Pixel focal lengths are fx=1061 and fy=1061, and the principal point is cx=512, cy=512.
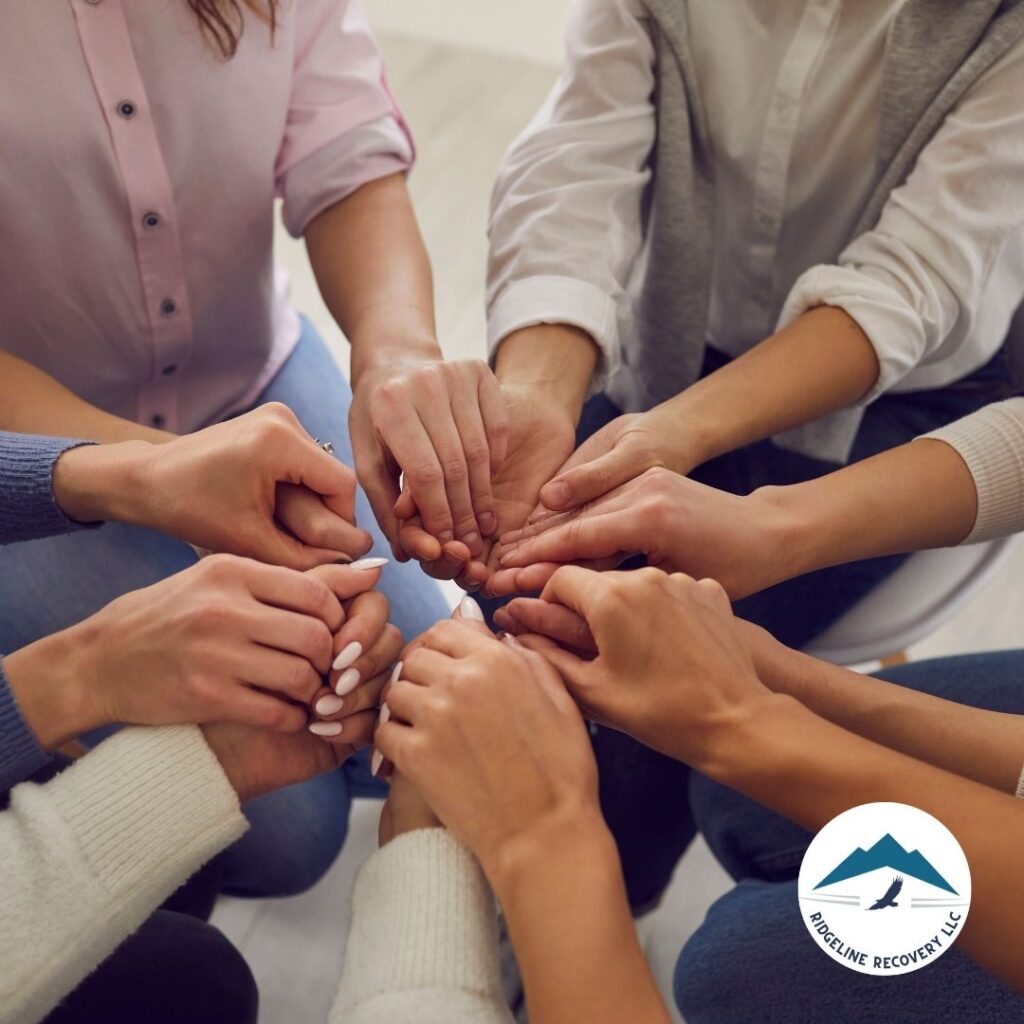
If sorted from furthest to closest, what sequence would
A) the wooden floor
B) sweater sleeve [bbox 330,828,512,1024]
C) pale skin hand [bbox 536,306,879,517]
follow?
the wooden floor < pale skin hand [bbox 536,306,879,517] < sweater sleeve [bbox 330,828,512,1024]

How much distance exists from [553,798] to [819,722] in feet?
0.62

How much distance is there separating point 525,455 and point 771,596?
288 millimetres

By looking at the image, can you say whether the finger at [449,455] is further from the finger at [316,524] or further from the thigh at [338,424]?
the thigh at [338,424]

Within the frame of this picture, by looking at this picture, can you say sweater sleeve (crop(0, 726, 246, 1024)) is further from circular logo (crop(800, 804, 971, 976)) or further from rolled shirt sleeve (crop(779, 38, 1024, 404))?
rolled shirt sleeve (crop(779, 38, 1024, 404))

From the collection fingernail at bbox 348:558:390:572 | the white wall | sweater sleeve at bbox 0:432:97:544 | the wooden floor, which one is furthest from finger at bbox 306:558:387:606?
the white wall

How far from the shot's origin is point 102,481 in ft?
2.72

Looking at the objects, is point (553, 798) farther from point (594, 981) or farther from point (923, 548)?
point (923, 548)

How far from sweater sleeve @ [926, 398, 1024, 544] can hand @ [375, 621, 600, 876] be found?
420 mm

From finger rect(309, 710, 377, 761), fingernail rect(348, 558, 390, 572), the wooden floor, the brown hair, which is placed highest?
the brown hair

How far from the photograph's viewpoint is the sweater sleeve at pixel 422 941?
0.61 meters

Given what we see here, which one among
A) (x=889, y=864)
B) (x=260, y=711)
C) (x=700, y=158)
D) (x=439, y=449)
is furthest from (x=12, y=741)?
(x=700, y=158)

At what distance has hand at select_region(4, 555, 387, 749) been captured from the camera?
75cm

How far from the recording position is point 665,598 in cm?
73

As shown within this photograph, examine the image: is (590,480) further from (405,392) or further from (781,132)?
(781,132)
